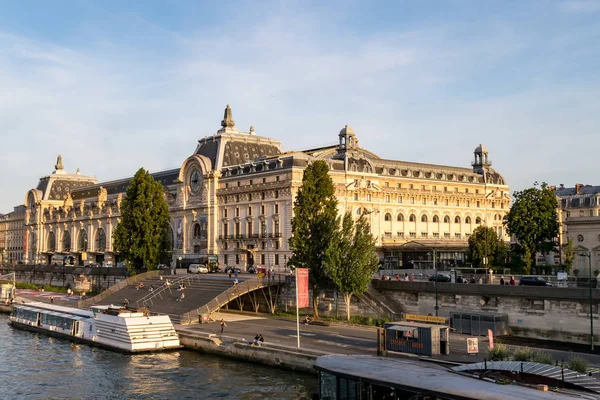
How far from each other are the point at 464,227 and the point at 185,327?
3005 inches

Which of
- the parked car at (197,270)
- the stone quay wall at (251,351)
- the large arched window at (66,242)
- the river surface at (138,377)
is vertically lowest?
the river surface at (138,377)

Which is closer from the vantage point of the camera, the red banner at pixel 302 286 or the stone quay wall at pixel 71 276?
the red banner at pixel 302 286

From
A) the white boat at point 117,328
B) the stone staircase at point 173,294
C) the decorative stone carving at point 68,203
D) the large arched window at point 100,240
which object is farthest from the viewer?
the decorative stone carving at point 68,203

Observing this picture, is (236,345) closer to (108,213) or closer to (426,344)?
(426,344)

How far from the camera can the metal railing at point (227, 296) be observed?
223 ft

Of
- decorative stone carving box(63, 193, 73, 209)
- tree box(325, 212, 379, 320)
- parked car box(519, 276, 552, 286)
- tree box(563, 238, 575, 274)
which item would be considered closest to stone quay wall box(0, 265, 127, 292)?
decorative stone carving box(63, 193, 73, 209)

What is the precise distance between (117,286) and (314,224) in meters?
34.3

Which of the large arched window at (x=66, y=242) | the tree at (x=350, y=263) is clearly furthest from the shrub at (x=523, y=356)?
the large arched window at (x=66, y=242)

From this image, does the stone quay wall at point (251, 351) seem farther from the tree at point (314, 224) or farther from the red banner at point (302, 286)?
the tree at point (314, 224)

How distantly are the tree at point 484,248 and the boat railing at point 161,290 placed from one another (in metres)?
41.1

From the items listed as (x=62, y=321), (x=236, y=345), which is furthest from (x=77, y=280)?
(x=236, y=345)

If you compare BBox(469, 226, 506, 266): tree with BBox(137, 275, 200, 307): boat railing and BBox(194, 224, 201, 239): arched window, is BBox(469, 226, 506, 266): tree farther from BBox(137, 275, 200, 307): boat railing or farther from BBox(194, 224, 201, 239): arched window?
BBox(194, 224, 201, 239): arched window

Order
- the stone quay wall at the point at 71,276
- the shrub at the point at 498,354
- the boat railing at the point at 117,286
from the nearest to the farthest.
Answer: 1. the shrub at the point at 498,354
2. the boat railing at the point at 117,286
3. the stone quay wall at the point at 71,276

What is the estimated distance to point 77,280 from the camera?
399 feet
